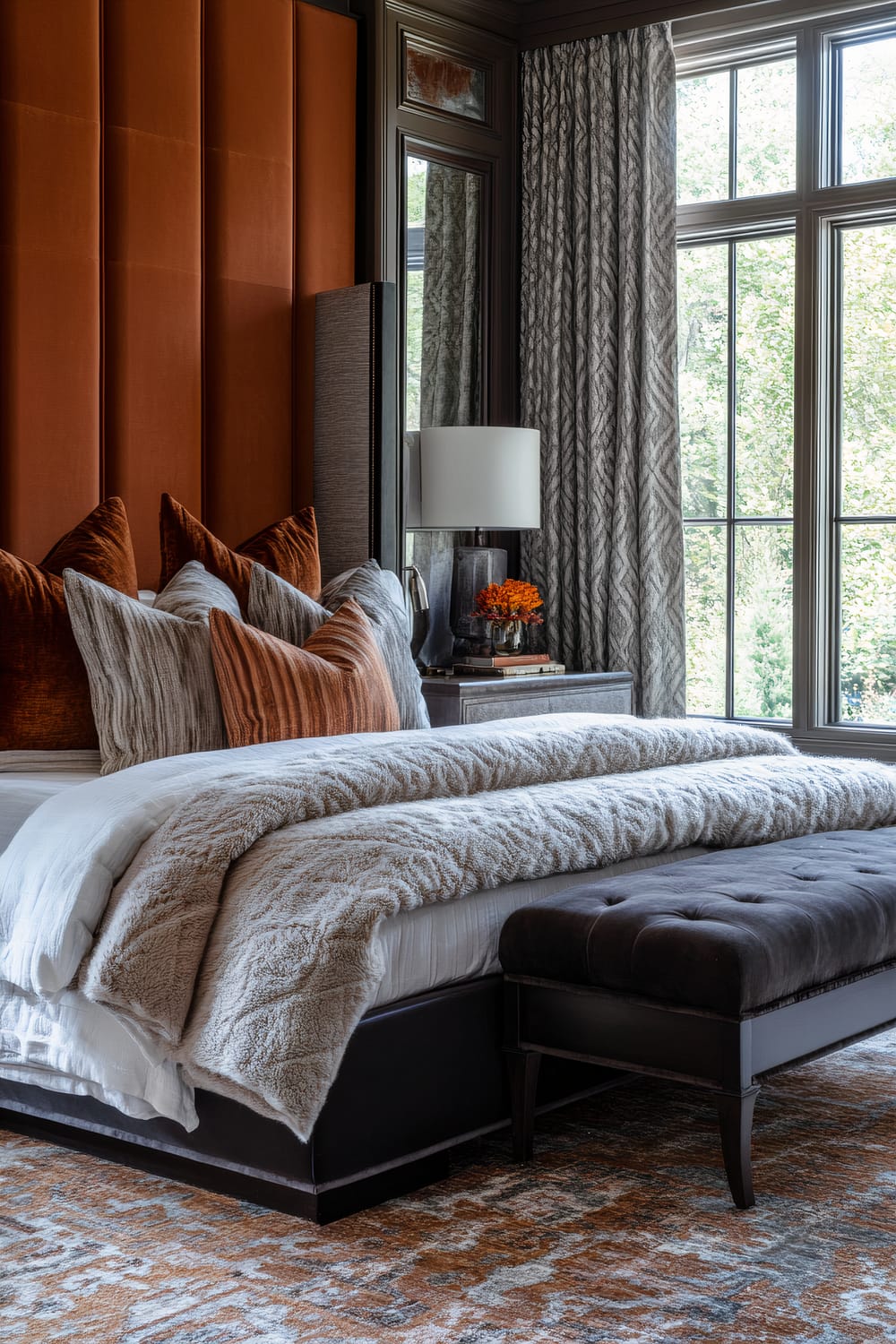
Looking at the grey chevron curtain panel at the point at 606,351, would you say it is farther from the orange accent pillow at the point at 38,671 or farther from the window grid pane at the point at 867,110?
the orange accent pillow at the point at 38,671

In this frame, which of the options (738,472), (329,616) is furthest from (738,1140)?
(738,472)

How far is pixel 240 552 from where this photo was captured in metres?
4.04

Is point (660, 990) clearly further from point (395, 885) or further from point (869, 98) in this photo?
point (869, 98)

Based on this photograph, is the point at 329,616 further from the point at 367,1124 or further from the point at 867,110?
the point at 867,110

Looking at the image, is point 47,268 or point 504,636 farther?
point 504,636

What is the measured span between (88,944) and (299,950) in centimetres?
41

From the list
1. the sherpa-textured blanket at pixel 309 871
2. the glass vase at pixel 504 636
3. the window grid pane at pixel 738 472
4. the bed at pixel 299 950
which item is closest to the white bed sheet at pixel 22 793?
the bed at pixel 299 950

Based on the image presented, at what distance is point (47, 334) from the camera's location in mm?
3936

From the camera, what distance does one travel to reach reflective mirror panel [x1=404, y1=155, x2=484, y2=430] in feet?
16.7

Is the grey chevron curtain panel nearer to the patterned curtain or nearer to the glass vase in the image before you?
the patterned curtain

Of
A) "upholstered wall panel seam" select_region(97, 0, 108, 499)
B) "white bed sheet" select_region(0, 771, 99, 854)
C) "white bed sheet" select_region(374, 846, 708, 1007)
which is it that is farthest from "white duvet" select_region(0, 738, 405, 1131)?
"upholstered wall panel seam" select_region(97, 0, 108, 499)

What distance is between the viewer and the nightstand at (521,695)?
457cm

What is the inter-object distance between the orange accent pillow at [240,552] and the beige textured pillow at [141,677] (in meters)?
0.49

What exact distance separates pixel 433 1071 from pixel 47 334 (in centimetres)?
245
